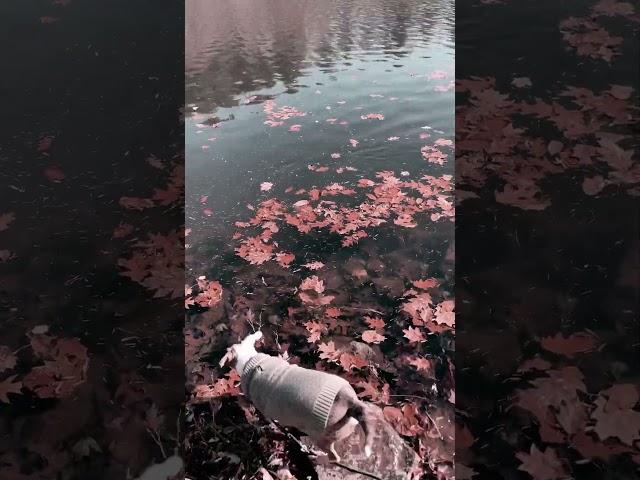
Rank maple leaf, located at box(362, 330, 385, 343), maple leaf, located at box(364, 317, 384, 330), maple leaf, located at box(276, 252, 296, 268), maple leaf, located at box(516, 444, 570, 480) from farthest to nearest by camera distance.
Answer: maple leaf, located at box(276, 252, 296, 268), maple leaf, located at box(364, 317, 384, 330), maple leaf, located at box(362, 330, 385, 343), maple leaf, located at box(516, 444, 570, 480)

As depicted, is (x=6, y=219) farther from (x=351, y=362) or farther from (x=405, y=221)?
(x=405, y=221)

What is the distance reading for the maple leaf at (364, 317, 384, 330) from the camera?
10.8 ft

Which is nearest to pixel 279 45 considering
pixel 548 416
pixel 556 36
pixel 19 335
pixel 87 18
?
pixel 87 18

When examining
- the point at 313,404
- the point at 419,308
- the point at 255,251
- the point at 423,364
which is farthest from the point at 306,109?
the point at 313,404

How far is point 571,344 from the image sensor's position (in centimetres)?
241

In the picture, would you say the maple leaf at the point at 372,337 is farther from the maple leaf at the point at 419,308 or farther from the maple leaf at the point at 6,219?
the maple leaf at the point at 6,219

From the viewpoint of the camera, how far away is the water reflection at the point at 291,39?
809cm

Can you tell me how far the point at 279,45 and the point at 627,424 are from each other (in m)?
9.49

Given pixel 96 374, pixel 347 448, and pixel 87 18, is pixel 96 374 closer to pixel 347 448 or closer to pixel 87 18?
pixel 347 448

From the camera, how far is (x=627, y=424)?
206 cm

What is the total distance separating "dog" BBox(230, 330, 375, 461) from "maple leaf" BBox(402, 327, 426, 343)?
26.0 inches

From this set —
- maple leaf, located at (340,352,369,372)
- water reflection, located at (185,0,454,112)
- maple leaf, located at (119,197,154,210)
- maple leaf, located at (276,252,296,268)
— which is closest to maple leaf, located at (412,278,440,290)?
maple leaf, located at (340,352,369,372)

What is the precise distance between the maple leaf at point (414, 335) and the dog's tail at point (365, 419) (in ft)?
2.40

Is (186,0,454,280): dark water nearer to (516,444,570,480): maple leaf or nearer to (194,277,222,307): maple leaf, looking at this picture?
(194,277,222,307): maple leaf
